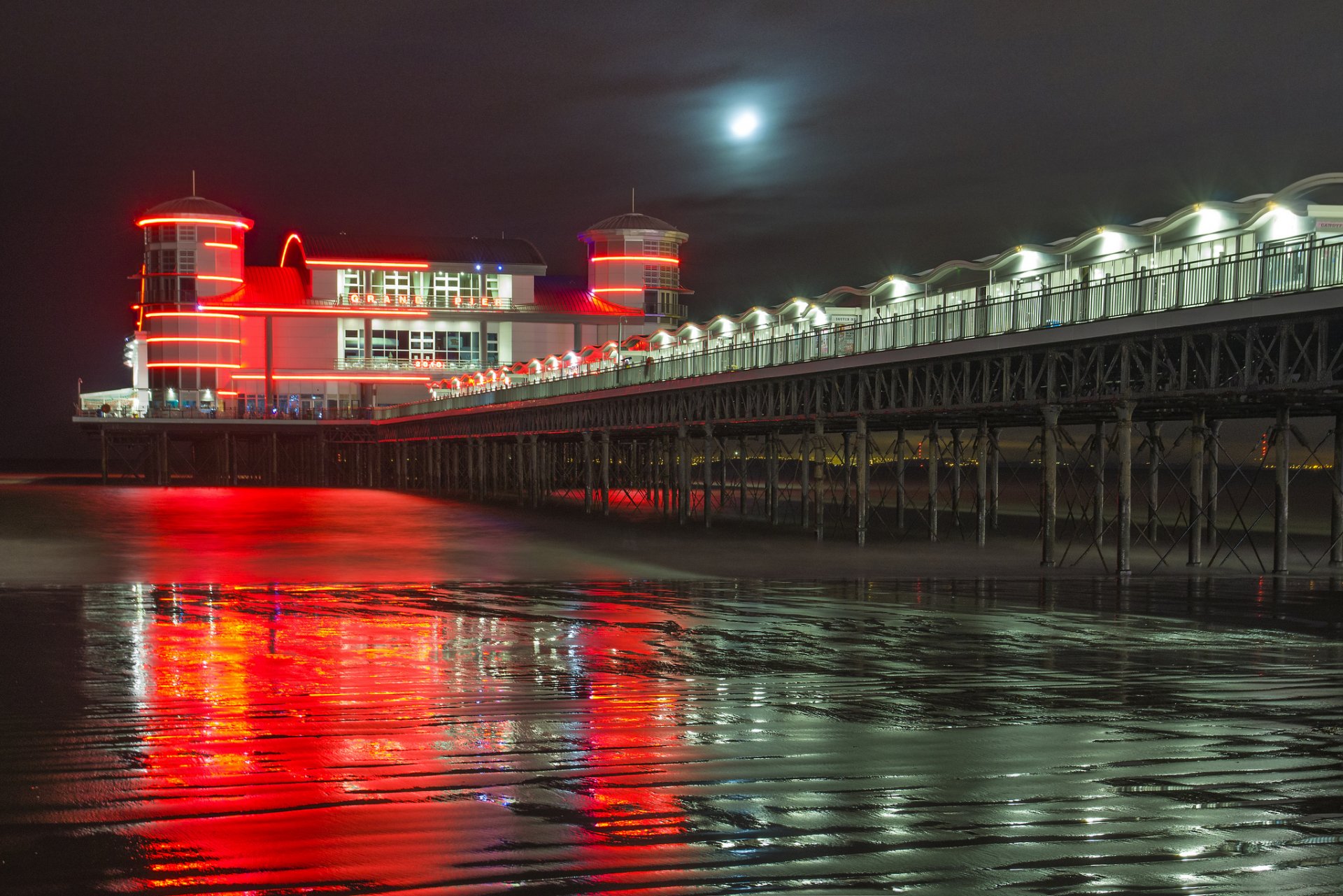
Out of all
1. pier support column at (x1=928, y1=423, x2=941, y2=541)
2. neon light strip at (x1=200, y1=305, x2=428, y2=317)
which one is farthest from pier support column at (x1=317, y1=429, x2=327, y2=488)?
pier support column at (x1=928, y1=423, x2=941, y2=541)

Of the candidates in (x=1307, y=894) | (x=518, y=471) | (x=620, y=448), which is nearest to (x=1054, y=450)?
(x=1307, y=894)

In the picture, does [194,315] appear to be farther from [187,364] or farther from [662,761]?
[662,761]

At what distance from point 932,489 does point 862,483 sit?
12.0 feet

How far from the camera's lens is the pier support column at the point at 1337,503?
2530 centimetres

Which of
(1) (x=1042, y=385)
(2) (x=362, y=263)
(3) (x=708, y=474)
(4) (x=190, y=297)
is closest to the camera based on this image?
(1) (x=1042, y=385)

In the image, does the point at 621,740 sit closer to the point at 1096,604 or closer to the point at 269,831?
the point at 269,831

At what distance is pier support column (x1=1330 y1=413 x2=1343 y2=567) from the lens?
2530 cm

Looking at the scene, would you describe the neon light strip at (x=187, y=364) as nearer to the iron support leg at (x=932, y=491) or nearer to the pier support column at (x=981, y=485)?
the iron support leg at (x=932, y=491)

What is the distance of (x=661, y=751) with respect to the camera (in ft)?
27.9

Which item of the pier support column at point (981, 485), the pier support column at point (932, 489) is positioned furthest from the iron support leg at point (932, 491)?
the pier support column at point (981, 485)

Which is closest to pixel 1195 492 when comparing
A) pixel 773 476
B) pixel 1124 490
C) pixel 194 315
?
pixel 1124 490

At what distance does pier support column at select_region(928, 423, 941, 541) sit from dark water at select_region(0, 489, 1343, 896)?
1829cm

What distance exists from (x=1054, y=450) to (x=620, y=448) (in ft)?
211

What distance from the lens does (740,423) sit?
44.3 meters
